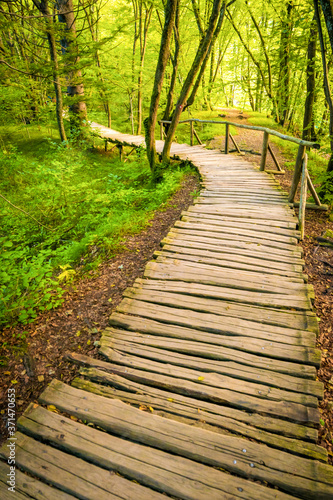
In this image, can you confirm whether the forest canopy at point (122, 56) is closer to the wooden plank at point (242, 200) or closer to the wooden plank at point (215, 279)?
the wooden plank at point (242, 200)

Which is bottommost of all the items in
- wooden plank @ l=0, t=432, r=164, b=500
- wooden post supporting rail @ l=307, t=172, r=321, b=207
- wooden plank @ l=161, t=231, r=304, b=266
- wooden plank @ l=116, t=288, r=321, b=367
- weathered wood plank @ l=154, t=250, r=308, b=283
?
wooden plank @ l=0, t=432, r=164, b=500

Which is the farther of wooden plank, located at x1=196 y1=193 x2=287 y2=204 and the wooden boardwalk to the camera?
wooden plank, located at x1=196 y1=193 x2=287 y2=204

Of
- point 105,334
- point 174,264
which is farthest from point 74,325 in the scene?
point 174,264

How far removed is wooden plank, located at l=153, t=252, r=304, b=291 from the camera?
3.81 metres

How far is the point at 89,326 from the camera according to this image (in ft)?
11.7

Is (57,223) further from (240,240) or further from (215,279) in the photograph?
(215,279)

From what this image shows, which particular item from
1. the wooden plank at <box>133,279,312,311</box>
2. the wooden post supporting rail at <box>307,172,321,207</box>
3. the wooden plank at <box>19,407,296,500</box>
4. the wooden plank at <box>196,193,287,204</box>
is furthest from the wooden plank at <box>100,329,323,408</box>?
the wooden post supporting rail at <box>307,172,321,207</box>

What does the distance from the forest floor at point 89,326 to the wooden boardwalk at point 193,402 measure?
262 millimetres

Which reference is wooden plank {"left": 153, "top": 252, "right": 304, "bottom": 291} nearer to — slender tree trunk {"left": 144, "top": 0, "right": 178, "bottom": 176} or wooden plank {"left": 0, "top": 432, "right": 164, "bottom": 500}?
wooden plank {"left": 0, "top": 432, "right": 164, "bottom": 500}

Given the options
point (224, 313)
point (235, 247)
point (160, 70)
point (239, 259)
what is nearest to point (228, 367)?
point (224, 313)

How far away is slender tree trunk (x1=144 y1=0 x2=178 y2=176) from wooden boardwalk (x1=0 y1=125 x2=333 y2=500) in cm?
682

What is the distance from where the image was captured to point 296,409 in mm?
2338

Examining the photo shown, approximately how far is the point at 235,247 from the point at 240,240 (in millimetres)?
284

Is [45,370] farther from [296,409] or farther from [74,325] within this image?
[296,409]
